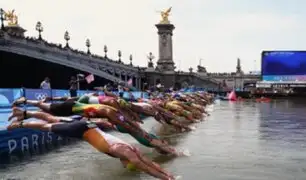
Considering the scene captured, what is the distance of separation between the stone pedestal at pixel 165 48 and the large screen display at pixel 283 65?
52.1m

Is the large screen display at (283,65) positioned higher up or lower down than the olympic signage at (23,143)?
higher up

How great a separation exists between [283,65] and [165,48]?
54.0 metres

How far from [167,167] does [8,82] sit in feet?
221

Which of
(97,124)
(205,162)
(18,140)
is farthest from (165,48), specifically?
(97,124)

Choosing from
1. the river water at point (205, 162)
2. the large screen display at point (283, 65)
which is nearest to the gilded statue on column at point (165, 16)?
the large screen display at point (283, 65)

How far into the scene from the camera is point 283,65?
87.7 meters

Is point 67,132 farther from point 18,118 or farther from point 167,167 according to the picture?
point 167,167

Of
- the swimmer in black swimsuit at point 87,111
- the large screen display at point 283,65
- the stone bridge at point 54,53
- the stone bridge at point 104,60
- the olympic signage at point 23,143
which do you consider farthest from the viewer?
the large screen display at point 283,65

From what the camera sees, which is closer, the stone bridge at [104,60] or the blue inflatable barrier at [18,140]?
the blue inflatable barrier at [18,140]

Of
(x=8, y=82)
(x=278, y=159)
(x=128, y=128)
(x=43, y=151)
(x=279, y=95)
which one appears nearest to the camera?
(x=128, y=128)

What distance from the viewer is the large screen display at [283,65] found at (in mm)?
87600

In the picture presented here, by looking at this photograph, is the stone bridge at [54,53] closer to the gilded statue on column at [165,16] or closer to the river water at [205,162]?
the gilded statue on column at [165,16]

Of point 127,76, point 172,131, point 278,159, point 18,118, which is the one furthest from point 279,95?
point 18,118

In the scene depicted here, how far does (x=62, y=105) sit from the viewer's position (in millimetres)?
12328
